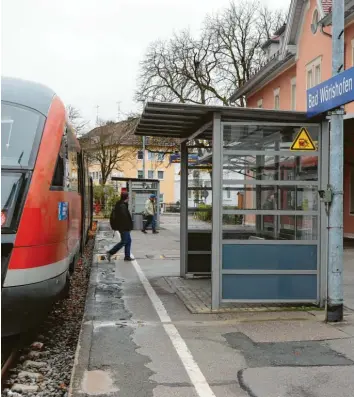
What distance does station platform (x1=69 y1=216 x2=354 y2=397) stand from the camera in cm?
496

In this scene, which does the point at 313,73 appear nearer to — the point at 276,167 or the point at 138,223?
the point at 138,223

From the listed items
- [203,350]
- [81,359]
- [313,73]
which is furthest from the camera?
[313,73]

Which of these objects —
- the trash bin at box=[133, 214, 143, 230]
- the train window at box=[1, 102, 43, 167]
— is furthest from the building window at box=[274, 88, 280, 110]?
the train window at box=[1, 102, 43, 167]

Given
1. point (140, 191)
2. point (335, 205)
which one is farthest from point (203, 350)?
point (140, 191)

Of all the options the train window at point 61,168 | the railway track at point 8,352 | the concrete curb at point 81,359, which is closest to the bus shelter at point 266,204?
the train window at point 61,168

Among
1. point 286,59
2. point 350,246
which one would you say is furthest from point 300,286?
point 286,59

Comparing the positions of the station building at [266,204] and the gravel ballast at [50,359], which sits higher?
the station building at [266,204]

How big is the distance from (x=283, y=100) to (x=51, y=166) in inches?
912

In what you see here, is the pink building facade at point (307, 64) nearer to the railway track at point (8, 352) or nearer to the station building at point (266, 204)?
the station building at point (266, 204)

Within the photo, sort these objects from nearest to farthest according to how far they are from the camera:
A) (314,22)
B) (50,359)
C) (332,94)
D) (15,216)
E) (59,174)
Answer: (15,216), (50,359), (59,174), (332,94), (314,22)

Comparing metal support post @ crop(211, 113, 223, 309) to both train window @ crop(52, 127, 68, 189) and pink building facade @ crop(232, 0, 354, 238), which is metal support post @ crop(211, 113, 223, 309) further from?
pink building facade @ crop(232, 0, 354, 238)

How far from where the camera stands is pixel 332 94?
7234 mm

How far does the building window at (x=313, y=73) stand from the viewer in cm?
2208

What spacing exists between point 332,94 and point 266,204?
1.94 m
